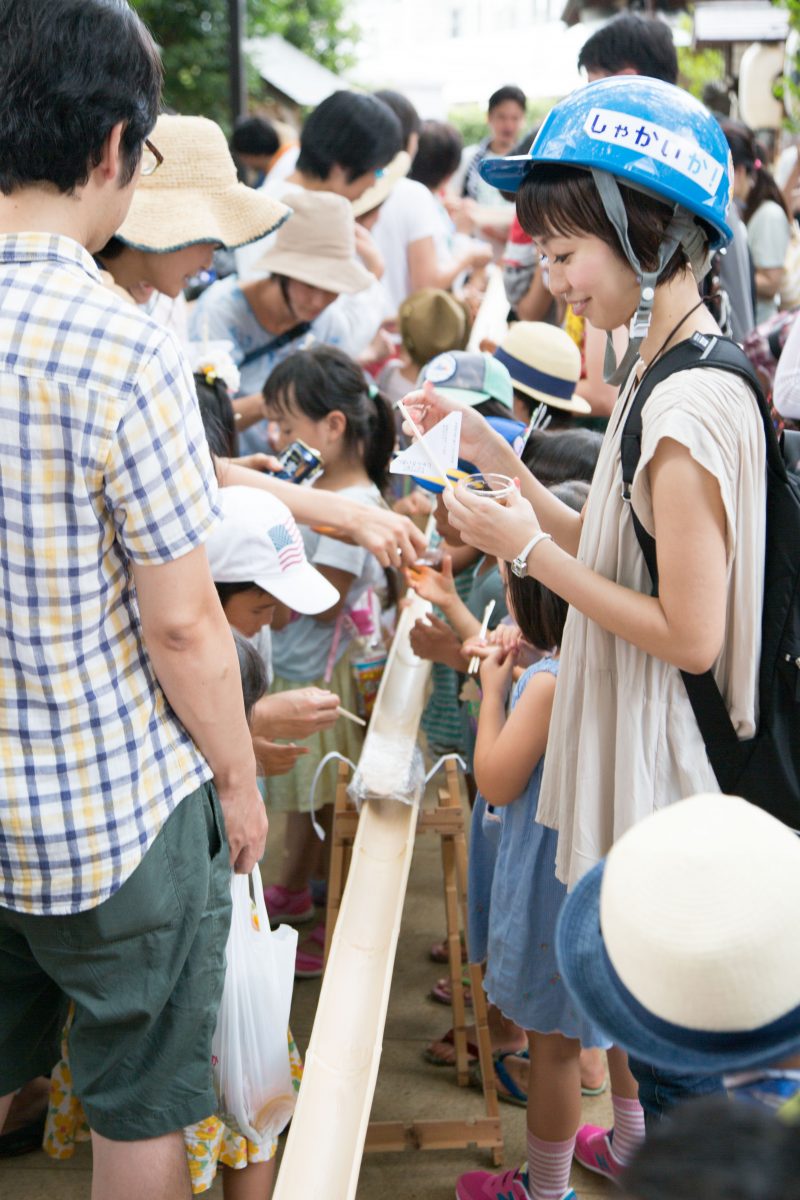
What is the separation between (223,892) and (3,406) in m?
0.82

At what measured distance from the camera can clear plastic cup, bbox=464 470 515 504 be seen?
214 cm

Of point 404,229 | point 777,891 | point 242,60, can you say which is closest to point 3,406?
point 777,891

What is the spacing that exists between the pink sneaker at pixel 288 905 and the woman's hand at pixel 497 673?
1311 mm

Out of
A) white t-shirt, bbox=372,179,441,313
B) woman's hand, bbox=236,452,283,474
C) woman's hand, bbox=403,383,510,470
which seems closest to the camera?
woman's hand, bbox=403,383,510,470

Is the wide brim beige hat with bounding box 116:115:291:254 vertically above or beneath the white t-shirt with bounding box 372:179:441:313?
above

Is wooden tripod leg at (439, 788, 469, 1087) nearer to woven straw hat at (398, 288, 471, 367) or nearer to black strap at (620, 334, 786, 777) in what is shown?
black strap at (620, 334, 786, 777)

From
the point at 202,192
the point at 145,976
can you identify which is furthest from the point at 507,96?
the point at 145,976

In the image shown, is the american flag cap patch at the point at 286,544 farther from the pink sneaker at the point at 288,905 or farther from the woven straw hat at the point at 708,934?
the woven straw hat at the point at 708,934

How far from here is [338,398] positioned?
3633 millimetres

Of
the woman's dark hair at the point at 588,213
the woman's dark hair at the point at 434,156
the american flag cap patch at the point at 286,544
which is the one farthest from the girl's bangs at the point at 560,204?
the woman's dark hair at the point at 434,156

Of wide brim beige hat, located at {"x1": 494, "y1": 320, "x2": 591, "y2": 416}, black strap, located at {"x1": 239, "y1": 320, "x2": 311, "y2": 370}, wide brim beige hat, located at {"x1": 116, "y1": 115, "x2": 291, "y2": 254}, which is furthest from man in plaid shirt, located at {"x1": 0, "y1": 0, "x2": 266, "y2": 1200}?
black strap, located at {"x1": 239, "y1": 320, "x2": 311, "y2": 370}

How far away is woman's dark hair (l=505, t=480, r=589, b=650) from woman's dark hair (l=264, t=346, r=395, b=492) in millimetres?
1249

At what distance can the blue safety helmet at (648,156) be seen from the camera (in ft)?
6.21

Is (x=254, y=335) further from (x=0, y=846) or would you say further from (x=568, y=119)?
(x=0, y=846)
